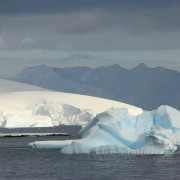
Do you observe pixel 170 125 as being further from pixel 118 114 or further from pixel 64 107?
pixel 64 107

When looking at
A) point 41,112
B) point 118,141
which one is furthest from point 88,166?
point 41,112

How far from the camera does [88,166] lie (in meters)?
49.6

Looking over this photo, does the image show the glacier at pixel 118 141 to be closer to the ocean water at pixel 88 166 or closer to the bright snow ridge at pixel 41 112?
the ocean water at pixel 88 166

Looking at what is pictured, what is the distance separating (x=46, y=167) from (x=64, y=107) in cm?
13029

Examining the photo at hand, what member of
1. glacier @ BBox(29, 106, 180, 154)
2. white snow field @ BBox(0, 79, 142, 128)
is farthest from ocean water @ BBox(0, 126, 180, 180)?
white snow field @ BBox(0, 79, 142, 128)

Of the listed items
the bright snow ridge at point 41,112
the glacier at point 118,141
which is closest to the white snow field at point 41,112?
the bright snow ridge at point 41,112

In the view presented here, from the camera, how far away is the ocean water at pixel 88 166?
44.2m

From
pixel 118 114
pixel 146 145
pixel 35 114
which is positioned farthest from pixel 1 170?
pixel 35 114

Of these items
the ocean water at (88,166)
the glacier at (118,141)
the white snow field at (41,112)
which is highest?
the white snow field at (41,112)

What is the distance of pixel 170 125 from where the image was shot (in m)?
70.1

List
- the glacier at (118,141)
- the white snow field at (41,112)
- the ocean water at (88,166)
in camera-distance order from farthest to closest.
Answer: the white snow field at (41,112), the glacier at (118,141), the ocean water at (88,166)

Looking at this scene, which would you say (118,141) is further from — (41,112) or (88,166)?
(41,112)

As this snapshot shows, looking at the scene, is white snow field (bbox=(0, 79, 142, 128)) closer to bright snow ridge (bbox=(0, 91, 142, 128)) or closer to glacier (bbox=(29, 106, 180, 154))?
bright snow ridge (bbox=(0, 91, 142, 128))

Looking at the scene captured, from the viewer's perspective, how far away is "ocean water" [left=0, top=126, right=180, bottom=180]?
145 ft
